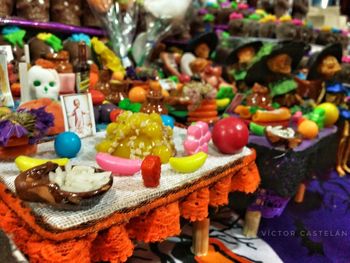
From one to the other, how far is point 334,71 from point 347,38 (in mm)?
787

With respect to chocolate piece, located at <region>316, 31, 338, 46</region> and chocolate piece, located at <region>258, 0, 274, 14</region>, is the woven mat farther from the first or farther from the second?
chocolate piece, located at <region>258, 0, 274, 14</region>

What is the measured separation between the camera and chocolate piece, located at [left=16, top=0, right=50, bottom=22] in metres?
2.06

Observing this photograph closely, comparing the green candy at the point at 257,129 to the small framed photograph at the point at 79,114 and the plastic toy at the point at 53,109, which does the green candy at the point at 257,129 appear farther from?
the plastic toy at the point at 53,109

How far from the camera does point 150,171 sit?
1072 mm

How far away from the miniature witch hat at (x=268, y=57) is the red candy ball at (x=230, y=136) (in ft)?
Result: 3.10

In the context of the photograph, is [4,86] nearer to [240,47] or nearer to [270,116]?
[270,116]

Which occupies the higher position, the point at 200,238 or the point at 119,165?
the point at 119,165

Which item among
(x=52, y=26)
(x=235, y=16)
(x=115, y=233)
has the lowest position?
(x=115, y=233)

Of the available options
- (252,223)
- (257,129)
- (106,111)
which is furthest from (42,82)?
(252,223)

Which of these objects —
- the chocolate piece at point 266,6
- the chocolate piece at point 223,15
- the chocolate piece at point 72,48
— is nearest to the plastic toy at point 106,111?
the chocolate piece at point 72,48

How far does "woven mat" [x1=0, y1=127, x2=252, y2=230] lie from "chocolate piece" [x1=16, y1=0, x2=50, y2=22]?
96cm

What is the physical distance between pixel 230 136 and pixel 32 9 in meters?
1.36

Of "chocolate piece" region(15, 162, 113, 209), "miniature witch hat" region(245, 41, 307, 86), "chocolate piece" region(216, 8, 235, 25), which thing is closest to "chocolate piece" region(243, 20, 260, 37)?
"chocolate piece" region(216, 8, 235, 25)

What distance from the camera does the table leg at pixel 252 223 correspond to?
1759mm
